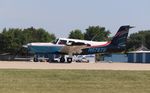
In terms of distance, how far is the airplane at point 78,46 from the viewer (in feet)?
185

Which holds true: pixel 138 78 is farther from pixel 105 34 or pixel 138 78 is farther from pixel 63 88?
pixel 105 34

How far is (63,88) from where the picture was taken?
1547 cm

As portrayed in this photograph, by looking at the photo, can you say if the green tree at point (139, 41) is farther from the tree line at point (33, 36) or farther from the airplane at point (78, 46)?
the airplane at point (78, 46)

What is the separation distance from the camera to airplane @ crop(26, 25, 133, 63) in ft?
185

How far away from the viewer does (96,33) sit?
127375 mm

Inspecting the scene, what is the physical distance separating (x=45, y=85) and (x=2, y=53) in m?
83.2

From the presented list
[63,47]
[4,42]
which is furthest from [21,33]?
[63,47]

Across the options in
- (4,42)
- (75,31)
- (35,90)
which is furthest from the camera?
(75,31)

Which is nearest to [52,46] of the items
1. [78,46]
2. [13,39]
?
[78,46]

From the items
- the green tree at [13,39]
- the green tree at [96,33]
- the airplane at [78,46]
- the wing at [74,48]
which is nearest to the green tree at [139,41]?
the green tree at [96,33]

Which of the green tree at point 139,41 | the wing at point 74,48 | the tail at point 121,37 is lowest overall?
the wing at point 74,48

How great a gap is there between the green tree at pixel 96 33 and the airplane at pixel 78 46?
61.6 metres

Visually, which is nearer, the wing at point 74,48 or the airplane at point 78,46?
the airplane at point 78,46

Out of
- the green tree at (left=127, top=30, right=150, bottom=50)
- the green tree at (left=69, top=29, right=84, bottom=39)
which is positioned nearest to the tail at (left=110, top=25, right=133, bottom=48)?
the green tree at (left=69, top=29, right=84, bottom=39)
